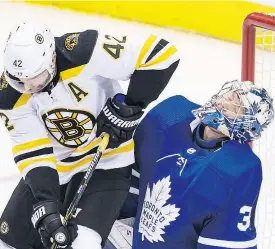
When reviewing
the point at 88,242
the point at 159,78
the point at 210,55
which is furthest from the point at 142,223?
the point at 210,55

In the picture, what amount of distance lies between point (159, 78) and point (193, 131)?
0.67ft

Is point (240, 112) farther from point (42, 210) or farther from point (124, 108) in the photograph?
point (42, 210)

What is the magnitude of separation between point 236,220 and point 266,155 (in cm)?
74

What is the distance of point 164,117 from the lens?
2477 millimetres

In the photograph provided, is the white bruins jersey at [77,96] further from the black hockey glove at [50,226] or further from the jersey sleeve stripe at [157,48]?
the black hockey glove at [50,226]

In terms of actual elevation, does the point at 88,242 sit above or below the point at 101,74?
below

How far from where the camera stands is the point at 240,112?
7.43 feet

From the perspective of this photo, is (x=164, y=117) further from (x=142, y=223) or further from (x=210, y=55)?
(x=210, y=55)

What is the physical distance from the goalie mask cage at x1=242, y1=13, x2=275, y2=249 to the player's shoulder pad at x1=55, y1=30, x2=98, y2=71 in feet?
1.89

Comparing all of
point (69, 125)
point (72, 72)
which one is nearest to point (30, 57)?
point (72, 72)

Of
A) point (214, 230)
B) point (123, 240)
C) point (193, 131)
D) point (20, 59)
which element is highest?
point (20, 59)

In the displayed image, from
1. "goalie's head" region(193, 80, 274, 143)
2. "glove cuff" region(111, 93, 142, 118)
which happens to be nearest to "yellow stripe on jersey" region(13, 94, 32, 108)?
"glove cuff" region(111, 93, 142, 118)

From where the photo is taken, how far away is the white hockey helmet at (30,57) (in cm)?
234

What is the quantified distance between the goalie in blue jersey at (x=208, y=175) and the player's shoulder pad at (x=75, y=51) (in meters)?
0.30
